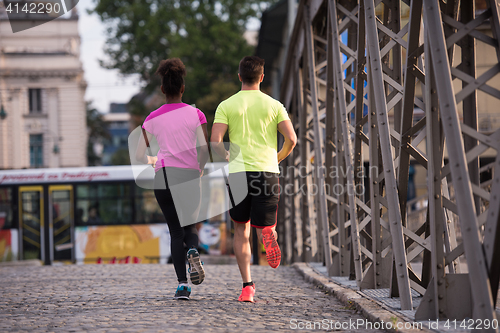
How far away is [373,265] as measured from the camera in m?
4.99

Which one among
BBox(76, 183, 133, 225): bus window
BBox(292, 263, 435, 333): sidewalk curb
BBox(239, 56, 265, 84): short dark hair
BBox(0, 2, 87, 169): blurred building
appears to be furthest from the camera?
BBox(0, 2, 87, 169): blurred building

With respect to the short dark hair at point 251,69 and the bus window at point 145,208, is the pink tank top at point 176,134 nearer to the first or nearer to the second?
the short dark hair at point 251,69

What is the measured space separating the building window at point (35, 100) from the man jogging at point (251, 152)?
40.9 m

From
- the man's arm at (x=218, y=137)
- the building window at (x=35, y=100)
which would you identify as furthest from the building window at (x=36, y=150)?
the man's arm at (x=218, y=137)

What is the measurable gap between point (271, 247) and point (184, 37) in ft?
98.5

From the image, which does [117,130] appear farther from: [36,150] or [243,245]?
[243,245]

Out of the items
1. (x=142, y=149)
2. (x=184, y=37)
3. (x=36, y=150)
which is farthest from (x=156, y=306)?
(x=36, y=150)

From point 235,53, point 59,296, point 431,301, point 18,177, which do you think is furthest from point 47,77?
point 431,301

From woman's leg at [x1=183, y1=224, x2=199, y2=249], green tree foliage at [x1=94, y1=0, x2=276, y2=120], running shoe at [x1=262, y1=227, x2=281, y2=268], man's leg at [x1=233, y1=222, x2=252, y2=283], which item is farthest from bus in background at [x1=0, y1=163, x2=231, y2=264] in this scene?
green tree foliage at [x1=94, y1=0, x2=276, y2=120]

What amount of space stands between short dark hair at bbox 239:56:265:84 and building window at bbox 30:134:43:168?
1558 inches

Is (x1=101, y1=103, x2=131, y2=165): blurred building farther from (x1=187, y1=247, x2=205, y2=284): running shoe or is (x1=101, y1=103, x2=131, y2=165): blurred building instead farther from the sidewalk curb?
(x1=187, y1=247, x2=205, y2=284): running shoe

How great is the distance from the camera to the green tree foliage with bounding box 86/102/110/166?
58.9 meters

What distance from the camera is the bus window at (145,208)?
53.4 ft

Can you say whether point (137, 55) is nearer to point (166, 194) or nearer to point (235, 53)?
point (235, 53)
